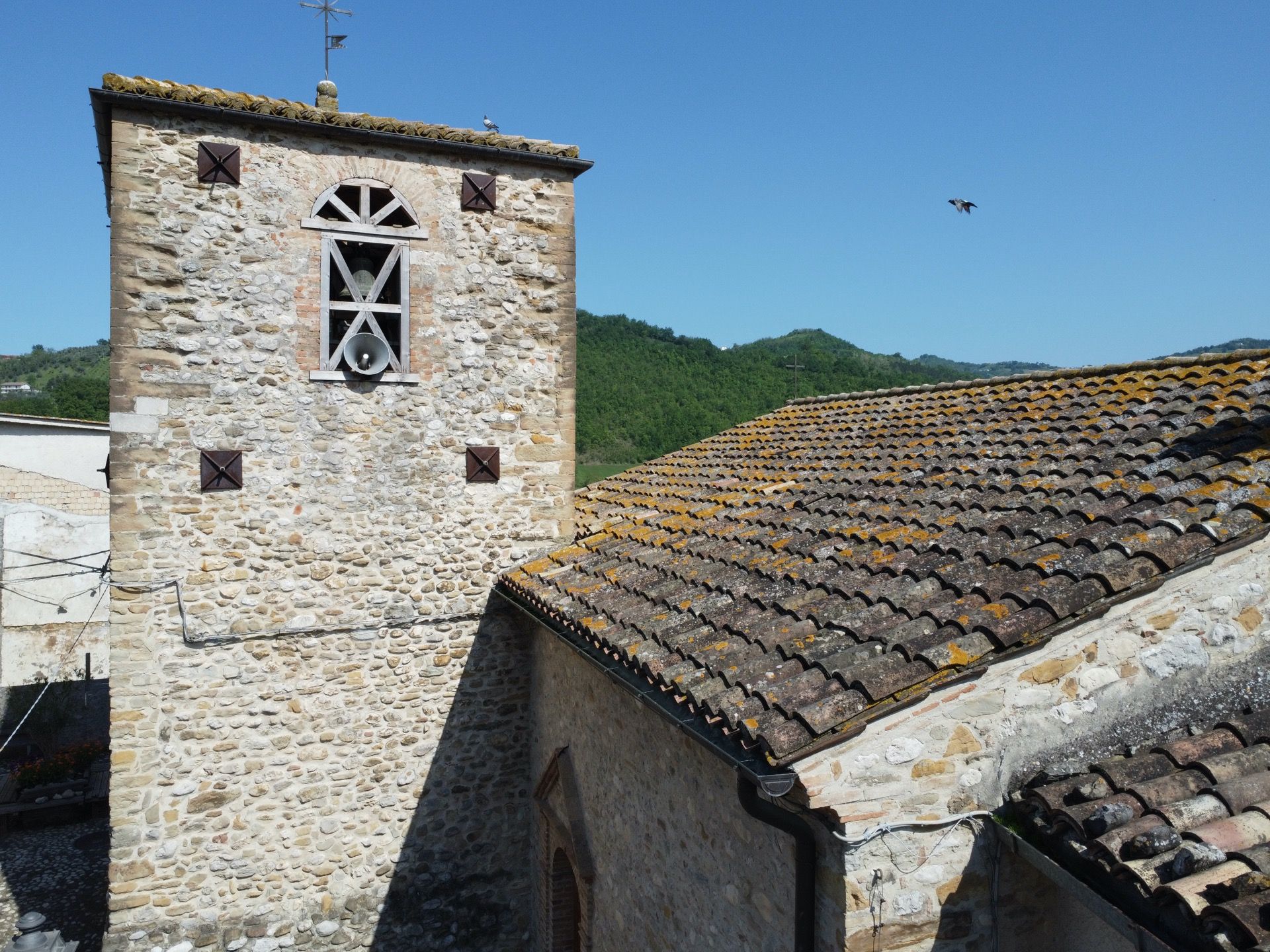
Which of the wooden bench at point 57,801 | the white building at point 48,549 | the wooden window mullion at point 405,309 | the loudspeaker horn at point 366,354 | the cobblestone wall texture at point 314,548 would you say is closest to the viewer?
the cobblestone wall texture at point 314,548

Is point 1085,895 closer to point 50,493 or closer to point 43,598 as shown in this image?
Answer: point 43,598

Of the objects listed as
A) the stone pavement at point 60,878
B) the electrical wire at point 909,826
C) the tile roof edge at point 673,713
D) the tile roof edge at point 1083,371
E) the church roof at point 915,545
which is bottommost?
the stone pavement at point 60,878

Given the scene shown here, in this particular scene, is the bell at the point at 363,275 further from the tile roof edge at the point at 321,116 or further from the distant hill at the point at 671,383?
the distant hill at the point at 671,383

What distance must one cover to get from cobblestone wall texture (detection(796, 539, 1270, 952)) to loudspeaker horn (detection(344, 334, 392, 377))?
5784 millimetres

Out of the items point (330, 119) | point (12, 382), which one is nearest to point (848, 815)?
point (330, 119)

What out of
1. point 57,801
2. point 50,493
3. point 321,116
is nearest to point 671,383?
point 50,493

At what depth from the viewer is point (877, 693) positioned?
136 inches

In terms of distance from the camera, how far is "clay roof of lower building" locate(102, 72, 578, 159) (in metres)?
7.11

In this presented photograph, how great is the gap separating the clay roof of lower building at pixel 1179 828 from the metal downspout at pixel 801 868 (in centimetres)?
90

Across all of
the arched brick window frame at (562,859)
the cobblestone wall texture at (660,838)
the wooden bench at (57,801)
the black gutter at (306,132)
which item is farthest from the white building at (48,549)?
the cobblestone wall texture at (660,838)

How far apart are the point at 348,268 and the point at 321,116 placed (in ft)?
4.26

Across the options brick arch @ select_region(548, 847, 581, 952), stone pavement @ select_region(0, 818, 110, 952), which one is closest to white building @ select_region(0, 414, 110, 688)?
stone pavement @ select_region(0, 818, 110, 952)

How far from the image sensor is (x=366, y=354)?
25.8 feet

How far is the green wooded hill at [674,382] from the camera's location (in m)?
24.6
